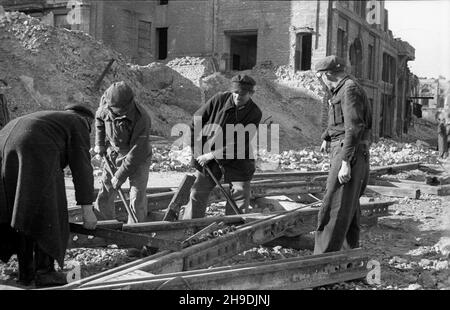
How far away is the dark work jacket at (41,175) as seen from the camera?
3.99 metres

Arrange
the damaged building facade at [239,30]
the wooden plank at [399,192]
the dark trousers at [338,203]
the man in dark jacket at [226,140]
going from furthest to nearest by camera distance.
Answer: the damaged building facade at [239,30]
the wooden plank at [399,192]
the man in dark jacket at [226,140]
the dark trousers at [338,203]

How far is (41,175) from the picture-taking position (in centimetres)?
403

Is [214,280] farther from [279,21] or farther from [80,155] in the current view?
[279,21]

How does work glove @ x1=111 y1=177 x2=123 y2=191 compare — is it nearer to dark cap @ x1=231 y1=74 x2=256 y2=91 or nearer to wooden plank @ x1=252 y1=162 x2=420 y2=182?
dark cap @ x1=231 y1=74 x2=256 y2=91

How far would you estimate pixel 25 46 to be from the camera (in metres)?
20.0

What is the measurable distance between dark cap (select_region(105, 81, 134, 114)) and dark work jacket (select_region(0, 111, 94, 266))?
1455 millimetres

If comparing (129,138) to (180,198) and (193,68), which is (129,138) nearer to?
(180,198)

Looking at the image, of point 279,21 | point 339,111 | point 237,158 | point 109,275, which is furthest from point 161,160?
point 279,21

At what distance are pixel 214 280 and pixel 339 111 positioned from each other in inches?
86.8

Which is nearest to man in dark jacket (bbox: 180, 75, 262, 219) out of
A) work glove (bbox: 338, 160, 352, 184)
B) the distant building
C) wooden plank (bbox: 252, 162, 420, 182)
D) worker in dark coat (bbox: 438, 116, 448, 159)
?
work glove (bbox: 338, 160, 352, 184)

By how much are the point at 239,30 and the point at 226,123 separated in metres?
23.8

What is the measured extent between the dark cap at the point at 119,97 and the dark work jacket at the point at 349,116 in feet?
6.81

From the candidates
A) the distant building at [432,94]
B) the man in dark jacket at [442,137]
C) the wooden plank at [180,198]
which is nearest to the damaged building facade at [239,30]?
the man in dark jacket at [442,137]

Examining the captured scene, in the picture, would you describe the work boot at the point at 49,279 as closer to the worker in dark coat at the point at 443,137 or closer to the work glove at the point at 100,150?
the work glove at the point at 100,150
